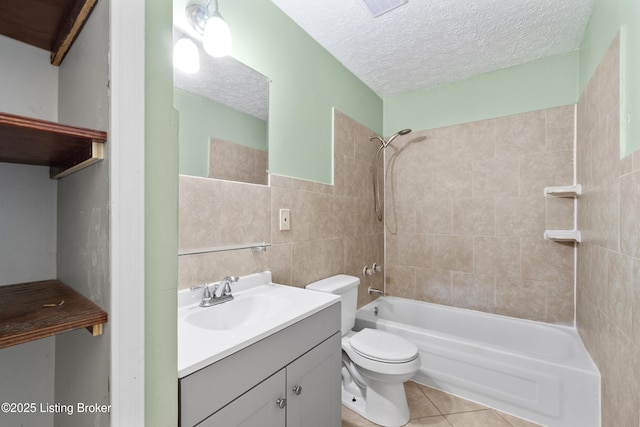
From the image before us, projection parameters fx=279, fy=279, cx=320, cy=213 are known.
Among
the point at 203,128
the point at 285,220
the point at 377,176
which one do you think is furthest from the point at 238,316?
the point at 377,176

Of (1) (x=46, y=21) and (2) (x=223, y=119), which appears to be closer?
(1) (x=46, y=21)

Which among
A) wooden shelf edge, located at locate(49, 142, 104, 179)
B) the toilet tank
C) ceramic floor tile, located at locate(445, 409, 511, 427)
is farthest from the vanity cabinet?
ceramic floor tile, located at locate(445, 409, 511, 427)

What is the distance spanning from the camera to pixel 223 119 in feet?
Answer: 4.48

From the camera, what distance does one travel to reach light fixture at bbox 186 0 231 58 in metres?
1.16

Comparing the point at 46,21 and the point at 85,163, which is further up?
the point at 46,21

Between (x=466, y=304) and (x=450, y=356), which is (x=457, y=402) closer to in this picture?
(x=450, y=356)

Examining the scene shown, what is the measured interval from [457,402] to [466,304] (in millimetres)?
796

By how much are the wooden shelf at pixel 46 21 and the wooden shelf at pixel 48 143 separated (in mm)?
286

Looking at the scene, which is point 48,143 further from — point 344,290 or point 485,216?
point 485,216

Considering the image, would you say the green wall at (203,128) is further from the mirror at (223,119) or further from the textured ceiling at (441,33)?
the textured ceiling at (441,33)

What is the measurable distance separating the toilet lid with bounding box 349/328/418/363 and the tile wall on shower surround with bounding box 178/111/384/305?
47cm

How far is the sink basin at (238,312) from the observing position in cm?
111

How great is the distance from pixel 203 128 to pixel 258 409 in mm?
1141

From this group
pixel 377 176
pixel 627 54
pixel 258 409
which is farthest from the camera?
pixel 377 176
